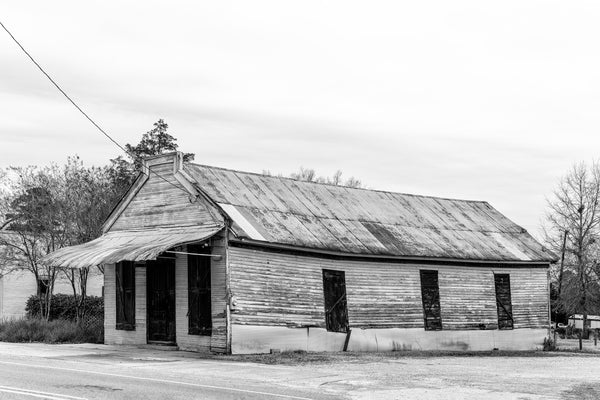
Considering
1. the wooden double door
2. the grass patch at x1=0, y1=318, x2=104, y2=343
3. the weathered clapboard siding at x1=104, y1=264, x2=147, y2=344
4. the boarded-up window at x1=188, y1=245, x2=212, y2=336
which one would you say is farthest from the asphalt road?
the grass patch at x1=0, y1=318, x2=104, y2=343

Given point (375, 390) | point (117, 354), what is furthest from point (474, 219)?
point (375, 390)

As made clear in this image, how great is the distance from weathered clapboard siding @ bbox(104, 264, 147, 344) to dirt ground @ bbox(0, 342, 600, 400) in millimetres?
1098

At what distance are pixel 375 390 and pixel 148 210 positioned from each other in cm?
1305

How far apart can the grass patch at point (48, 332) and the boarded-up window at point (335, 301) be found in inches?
290

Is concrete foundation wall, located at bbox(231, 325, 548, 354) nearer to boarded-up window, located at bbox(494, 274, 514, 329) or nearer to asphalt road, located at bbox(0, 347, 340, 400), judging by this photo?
boarded-up window, located at bbox(494, 274, 514, 329)

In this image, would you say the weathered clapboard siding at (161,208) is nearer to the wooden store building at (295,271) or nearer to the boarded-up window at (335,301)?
the wooden store building at (295,271)

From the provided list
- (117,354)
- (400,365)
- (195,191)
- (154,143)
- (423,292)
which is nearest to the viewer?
(400,365)

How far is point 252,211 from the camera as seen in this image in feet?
79.0

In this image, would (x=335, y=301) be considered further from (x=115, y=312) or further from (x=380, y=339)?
Result: (x=115, y=312)

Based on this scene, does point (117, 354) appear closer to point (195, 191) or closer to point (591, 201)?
point (195, 191)

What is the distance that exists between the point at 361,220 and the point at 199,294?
25.1 ft

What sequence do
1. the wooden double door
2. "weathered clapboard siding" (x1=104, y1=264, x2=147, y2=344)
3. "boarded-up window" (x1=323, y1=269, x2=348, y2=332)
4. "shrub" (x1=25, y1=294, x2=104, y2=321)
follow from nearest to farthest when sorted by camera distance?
the wooden double door < "weathered clapboard siding" (x1=104, y1=264, x2=147, y2=344) < "boarded-up window" (x1=323, y1=269, x2=348, y2=332) < "shrub" (x1=25, y1=294, x2=104, y2=321)

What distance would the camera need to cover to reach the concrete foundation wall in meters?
22.4

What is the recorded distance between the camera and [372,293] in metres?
26.4
